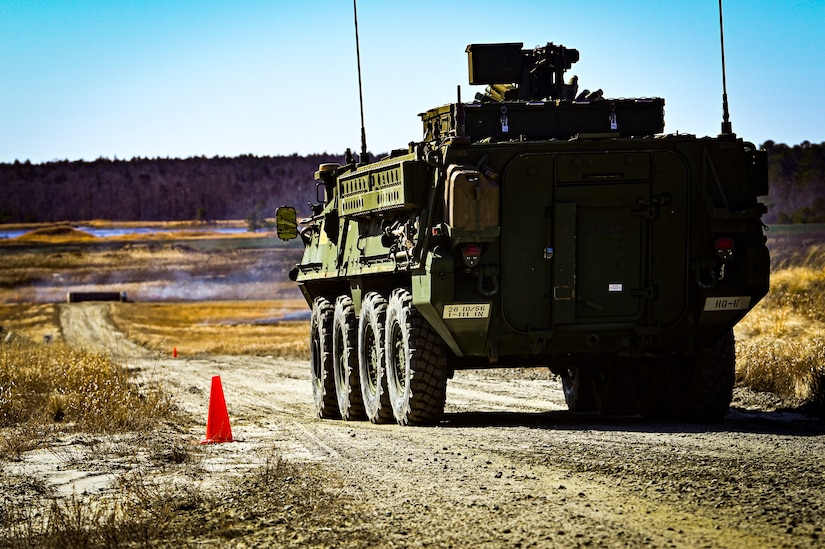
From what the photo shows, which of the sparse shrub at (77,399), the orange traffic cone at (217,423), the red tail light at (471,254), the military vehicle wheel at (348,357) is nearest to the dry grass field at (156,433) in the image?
the sparse shrub at (77,399)

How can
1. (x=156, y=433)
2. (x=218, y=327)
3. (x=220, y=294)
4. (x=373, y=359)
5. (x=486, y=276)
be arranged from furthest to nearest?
(x=220, y=294), (x=218, y=327), (x=373, y=359), (x=156, y=433), (x=486, y=276)

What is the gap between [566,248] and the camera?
43.5ft

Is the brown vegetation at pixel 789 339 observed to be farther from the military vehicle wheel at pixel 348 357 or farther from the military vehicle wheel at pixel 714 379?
the military vehicle wheel at pixel 348 357

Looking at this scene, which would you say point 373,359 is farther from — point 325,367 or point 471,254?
point 471,254

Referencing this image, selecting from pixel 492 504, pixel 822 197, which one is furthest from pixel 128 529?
pixel 822 197

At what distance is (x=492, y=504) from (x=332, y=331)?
9.30m

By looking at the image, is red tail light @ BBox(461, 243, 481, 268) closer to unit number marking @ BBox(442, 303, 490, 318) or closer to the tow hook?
the tow hook

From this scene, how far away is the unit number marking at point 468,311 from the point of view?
13.0 metres

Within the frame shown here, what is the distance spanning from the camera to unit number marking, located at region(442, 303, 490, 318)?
13.0 metres

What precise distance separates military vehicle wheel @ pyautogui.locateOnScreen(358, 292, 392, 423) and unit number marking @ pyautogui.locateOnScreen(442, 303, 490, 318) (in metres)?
1.92

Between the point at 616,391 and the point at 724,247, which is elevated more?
the point at 724,247

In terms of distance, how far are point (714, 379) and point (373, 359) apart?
3978 millimetres

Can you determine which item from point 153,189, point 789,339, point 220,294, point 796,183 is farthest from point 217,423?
point 153,189

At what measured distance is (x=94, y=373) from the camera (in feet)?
61.6
